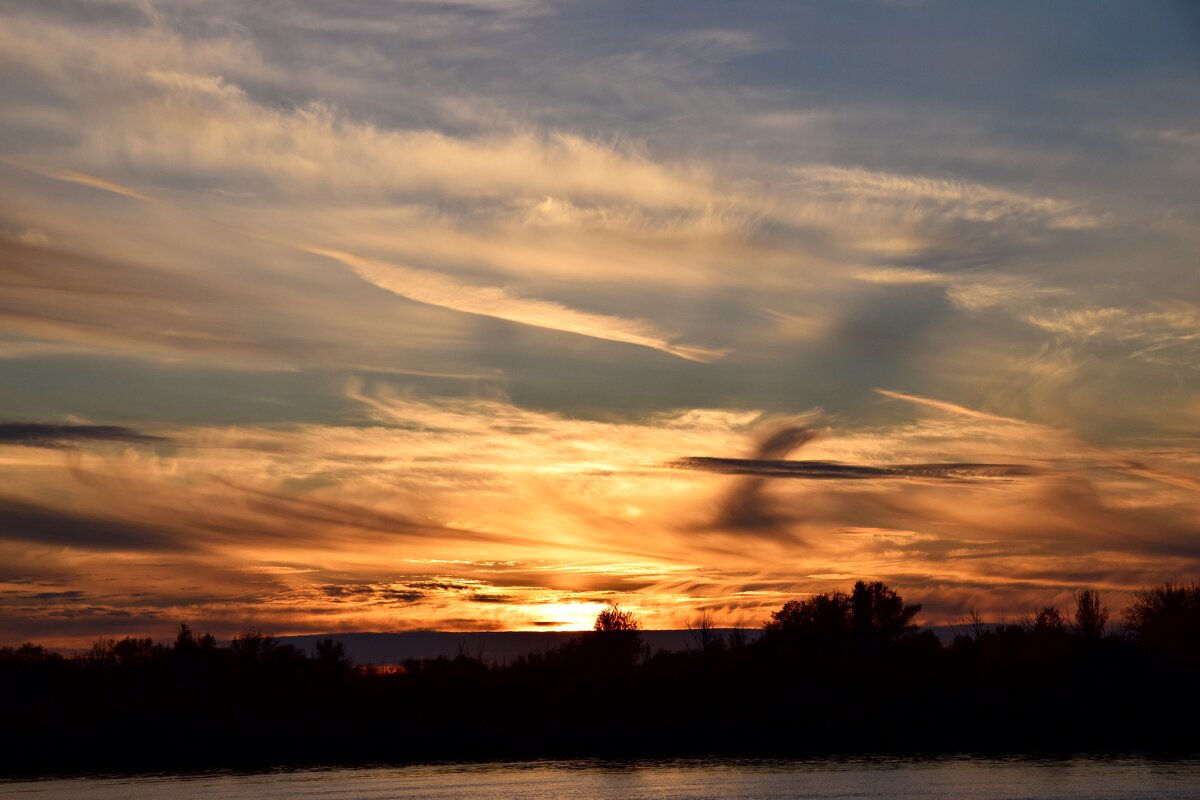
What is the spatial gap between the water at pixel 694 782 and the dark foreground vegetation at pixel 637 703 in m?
10.9

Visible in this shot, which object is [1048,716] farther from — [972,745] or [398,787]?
[398,787]

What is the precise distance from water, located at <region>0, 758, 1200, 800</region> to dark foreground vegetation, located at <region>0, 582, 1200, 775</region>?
10.9 m

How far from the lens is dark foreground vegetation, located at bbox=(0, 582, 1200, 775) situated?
127375 mm

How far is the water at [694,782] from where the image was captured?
91.6 m

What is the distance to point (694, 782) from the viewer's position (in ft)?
342

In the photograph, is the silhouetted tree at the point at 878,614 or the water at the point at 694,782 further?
the silhouetted tree at the point at 878,614

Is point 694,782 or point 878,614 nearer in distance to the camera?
point 694,782

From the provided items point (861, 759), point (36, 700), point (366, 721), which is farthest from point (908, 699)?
point (36, 700)

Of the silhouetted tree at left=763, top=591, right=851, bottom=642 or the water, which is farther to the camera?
the silhouetted tree at left=763, top=591, right=851, bottom=642

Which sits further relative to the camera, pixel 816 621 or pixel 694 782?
pixel 816 621

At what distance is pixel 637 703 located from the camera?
5664 inches

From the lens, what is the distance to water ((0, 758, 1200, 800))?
3605 inches

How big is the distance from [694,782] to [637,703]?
130ft

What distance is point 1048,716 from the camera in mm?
129500
